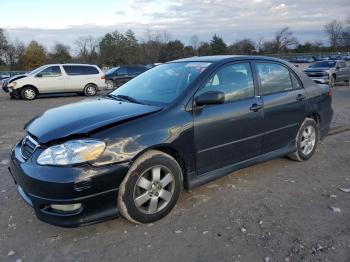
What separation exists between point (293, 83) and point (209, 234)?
9.41ft

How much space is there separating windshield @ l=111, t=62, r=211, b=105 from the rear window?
14.0 meters

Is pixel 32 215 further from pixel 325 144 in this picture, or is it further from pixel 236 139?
pixel 325 144

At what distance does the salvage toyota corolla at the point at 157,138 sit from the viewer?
10.8ft

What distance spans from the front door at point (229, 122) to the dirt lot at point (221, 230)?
0.48 meters

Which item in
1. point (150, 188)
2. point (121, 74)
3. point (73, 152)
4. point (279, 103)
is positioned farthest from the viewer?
point (121, 74)

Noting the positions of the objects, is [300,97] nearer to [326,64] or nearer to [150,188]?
[150,188]

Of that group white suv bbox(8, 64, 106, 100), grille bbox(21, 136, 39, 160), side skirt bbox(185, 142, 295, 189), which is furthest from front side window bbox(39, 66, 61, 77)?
side skirt bbox(185, 142, 295, 189)

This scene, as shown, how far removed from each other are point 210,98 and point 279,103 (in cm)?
144

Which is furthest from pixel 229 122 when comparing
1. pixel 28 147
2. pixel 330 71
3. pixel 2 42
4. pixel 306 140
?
pixel 2 42

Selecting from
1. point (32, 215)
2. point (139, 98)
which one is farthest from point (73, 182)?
point (139, 98)

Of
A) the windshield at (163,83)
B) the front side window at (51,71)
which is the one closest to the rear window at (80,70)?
the front side window at (51,71)

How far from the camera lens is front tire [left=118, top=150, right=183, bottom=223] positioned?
138 inches

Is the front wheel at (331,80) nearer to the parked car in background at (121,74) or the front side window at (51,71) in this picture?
the parked car in background at (121,74)

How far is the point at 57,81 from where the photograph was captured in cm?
1783
